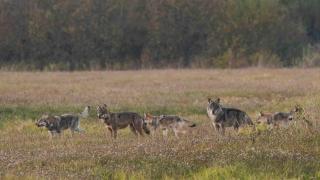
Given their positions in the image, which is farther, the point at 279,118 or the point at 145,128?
the point at 279,118

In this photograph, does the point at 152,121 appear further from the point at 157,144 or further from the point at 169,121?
the point at 157,144

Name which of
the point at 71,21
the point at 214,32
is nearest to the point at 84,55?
the point at 71,21

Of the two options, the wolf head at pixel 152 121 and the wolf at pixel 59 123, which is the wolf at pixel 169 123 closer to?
the wolf head at pixel 152 121

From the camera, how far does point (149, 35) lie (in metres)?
60.0

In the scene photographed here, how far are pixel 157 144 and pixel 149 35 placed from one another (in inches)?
1801

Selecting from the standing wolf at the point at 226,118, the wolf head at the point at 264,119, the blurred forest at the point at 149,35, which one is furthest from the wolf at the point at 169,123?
the blurred forest at the point at 149,35

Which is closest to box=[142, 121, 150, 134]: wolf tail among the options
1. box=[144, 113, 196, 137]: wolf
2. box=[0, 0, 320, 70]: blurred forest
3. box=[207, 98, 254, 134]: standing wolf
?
box=[144, 113, 196, 137]: wolf

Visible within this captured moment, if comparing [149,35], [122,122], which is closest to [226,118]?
[122,122]

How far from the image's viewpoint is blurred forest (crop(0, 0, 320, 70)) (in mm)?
58000

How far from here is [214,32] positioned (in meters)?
60.8

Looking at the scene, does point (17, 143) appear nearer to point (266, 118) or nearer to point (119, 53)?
point (266, 118)

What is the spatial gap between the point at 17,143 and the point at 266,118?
6.27 meters

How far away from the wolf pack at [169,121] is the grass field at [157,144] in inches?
9.8

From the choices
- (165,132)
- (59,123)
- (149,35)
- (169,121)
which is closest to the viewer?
(169,121)
